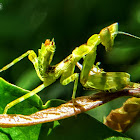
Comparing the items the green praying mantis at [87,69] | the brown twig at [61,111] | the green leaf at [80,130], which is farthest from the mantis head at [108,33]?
the green leaf at [80,130]

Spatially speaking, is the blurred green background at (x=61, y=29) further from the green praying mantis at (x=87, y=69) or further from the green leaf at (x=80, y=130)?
the green leaf at (x=80, y=130)

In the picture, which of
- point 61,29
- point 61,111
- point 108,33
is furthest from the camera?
point 61,29

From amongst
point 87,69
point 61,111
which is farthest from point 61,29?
point 61,111

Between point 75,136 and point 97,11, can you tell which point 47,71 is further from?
point 97,11

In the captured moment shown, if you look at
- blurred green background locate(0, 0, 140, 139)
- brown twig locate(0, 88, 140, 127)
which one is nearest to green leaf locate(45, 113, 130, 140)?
brown twig locate(0, 88, 140, 127)

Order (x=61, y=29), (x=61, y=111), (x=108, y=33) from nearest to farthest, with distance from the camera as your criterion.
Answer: (x=61, y=111) → (x=108, y=33) → (x=61, y=29)

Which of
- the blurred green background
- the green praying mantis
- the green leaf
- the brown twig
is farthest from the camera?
the blurred green background

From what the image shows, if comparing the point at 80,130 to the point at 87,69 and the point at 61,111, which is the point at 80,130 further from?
the point at 87,69

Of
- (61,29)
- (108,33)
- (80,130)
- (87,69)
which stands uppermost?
(61,29)

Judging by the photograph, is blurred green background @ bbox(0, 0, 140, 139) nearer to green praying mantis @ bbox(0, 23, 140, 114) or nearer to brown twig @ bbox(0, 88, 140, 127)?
green praying mantis @ bbox(0, 23, 140, 114)

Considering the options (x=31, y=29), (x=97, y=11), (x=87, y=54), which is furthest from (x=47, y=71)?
(x=97, y=11)
